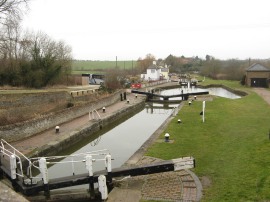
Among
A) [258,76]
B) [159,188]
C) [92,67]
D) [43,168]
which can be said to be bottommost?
[159,188]

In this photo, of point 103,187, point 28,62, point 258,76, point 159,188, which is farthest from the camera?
point 258,76

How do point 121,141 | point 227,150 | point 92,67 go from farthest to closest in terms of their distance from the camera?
point 92,67 < point 121,141 < point 227,150

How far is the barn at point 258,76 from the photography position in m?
34.8

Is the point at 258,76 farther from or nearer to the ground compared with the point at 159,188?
farther from the ground

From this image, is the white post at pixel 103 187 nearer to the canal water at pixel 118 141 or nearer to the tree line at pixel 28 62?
the canal water at pixel 118 141

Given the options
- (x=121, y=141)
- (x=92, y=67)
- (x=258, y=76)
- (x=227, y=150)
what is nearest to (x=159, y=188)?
(x=227, y=150)

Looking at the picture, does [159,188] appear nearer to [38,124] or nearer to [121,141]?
[121,141]

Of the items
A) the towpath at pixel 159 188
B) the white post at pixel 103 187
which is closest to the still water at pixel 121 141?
the towpath at pixel 159 188

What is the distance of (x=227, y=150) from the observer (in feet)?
35.4

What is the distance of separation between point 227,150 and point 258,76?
2754 cm

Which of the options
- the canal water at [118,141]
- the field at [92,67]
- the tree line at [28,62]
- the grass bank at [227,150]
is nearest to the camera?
the grass bank at [227,150]

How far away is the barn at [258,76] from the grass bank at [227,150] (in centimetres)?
1789

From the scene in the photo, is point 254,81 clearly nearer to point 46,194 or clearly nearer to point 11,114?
point 11,114

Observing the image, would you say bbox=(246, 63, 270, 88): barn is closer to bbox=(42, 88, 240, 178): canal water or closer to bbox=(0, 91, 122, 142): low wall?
bbox=(42, 88, 240, 178): canal water
